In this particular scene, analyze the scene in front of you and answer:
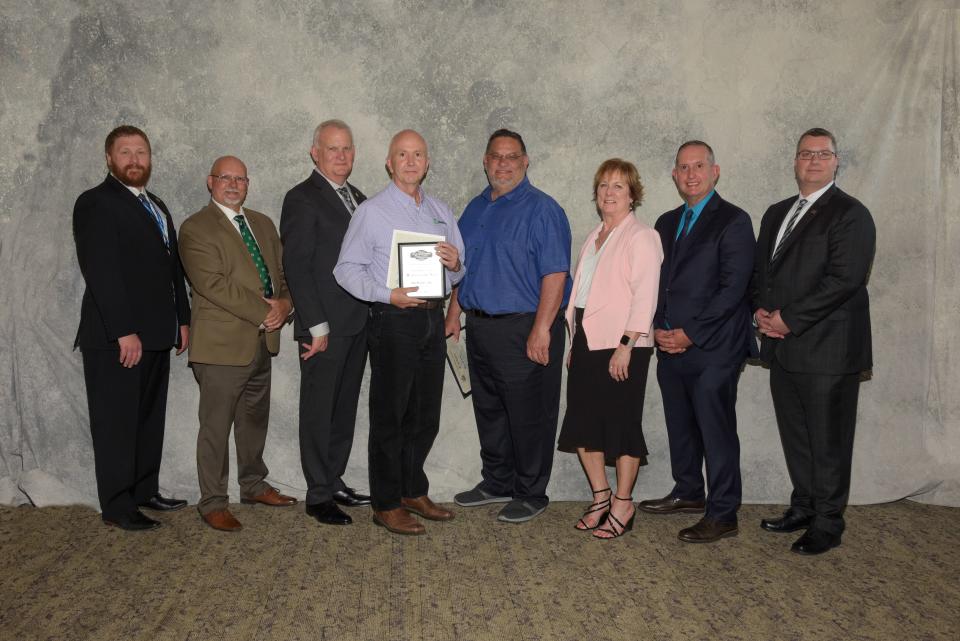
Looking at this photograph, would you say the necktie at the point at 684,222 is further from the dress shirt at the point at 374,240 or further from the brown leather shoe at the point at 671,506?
the brown leather shoe at the point at 671,506

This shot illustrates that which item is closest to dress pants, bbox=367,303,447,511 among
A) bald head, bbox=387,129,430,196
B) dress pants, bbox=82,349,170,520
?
bald head, bbox=387,129,430,196

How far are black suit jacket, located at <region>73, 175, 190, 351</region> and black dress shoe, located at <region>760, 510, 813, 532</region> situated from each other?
311cm

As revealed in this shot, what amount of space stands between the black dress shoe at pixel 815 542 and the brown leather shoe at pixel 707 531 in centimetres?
29

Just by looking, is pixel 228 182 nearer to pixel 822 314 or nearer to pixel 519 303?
pixel 519 303

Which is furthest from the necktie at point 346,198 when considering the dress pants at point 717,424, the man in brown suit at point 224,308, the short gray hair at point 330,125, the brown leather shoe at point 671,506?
the brown leather shoe at point 671,506

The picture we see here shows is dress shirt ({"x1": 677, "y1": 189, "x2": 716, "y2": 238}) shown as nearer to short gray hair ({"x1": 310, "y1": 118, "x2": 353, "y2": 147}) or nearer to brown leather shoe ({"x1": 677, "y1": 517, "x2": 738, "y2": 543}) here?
brown leather shoe ({"x1": 677, "y1": 517, "x2": 738, "y2": 543})

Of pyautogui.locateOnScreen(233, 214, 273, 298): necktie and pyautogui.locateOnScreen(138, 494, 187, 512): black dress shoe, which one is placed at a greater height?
pyautogui.locateOnScreen(233, 214, 273, 298): necktie

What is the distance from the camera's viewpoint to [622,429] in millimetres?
3707

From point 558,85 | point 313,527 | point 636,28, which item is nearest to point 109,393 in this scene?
point 313,527

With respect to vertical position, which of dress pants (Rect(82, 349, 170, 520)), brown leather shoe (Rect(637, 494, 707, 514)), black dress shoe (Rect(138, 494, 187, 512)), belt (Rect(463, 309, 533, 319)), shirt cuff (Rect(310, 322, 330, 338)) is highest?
belt (Rect(463, 309, 533, 319))

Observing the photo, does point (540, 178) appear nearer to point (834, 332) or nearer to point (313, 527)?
point (834, 332)

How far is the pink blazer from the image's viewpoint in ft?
11.7

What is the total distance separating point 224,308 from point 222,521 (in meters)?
1.04

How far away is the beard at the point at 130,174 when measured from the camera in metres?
3.91
